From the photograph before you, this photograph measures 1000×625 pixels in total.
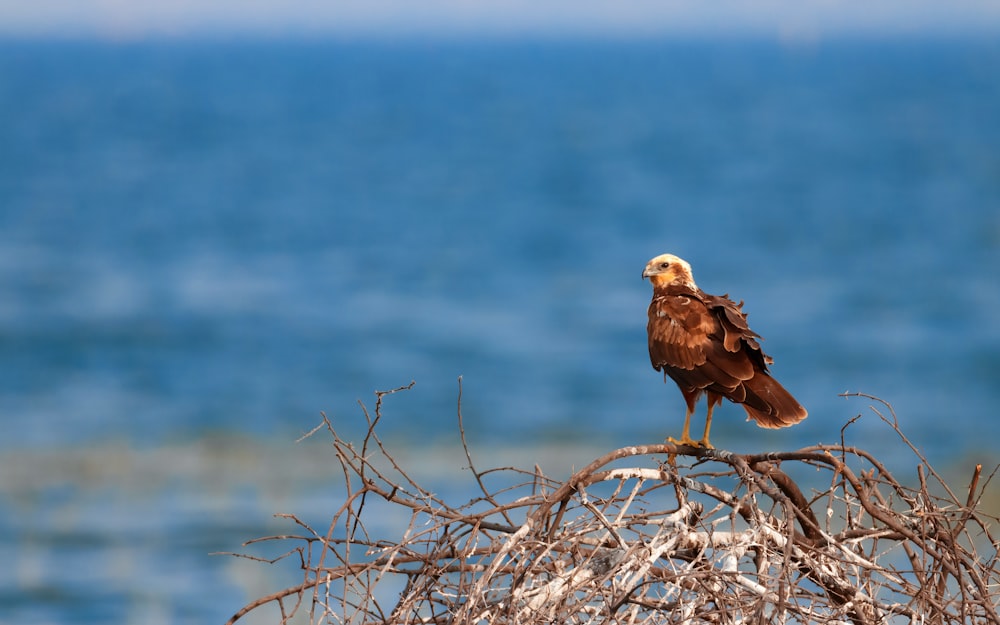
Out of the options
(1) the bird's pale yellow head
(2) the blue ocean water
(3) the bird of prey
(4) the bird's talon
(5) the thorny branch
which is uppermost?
(2) the blue ocean water

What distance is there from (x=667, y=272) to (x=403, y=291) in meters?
24.6

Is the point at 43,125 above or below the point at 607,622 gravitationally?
above

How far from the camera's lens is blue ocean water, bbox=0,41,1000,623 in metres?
14.1

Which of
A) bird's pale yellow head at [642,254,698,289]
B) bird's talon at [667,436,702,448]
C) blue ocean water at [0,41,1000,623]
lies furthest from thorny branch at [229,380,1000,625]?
blue ocean water at [0,41,1000,623]

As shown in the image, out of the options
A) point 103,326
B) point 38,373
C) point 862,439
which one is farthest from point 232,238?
point 862,439

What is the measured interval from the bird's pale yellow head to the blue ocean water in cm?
587

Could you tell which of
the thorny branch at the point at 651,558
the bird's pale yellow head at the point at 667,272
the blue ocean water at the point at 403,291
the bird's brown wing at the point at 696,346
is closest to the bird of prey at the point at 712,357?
the bird's brown wing at the point at 696,346

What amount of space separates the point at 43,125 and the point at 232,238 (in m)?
39.1

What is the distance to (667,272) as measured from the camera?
5.24 metres

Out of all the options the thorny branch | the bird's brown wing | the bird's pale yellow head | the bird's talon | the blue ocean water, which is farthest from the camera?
the blue ocean water

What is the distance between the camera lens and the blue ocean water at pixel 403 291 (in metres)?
14.1

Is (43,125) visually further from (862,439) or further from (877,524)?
(877,524)

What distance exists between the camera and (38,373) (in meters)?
21.7

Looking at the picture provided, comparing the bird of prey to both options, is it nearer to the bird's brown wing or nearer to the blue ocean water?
the bird's brown wing
